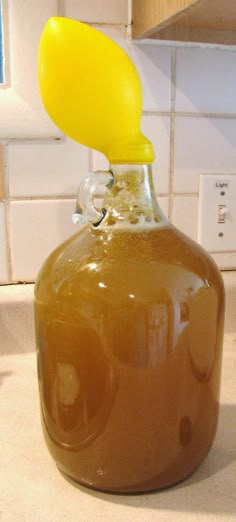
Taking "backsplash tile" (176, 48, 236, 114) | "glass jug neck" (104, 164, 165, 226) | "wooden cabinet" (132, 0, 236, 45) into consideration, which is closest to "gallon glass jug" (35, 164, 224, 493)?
"glass jug neck" (104, 164, 165, 226)

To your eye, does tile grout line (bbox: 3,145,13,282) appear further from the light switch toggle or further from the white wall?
the light switch toggle

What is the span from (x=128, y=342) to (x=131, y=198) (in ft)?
0.36

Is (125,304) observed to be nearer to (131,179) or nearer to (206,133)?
(131,179)

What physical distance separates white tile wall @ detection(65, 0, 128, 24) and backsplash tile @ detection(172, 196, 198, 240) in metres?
0.25

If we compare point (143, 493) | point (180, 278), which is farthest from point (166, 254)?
point (143, 493)

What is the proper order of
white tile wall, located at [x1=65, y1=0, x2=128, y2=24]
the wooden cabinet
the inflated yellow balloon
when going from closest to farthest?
the inflated yellow balloon → the wooden cabinet → white tile wall, located at [x1=65, y1=0, x2=128, y2=24]

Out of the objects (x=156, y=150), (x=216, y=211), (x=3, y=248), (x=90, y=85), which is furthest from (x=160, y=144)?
(x=90, y=85)

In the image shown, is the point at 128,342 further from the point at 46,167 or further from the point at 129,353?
the point at 46,167

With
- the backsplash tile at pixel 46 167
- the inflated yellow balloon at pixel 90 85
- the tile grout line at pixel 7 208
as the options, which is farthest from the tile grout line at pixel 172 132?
the inflated yellow balloon at pixel 90 85

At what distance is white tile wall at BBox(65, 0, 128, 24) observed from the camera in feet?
2.03

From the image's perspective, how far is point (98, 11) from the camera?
0.63 metres

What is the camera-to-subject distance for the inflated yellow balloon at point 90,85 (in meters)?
0.33

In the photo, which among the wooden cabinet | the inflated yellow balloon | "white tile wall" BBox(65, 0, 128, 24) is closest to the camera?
the inflated yellow balloon

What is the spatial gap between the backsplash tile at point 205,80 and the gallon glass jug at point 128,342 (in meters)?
0.34
